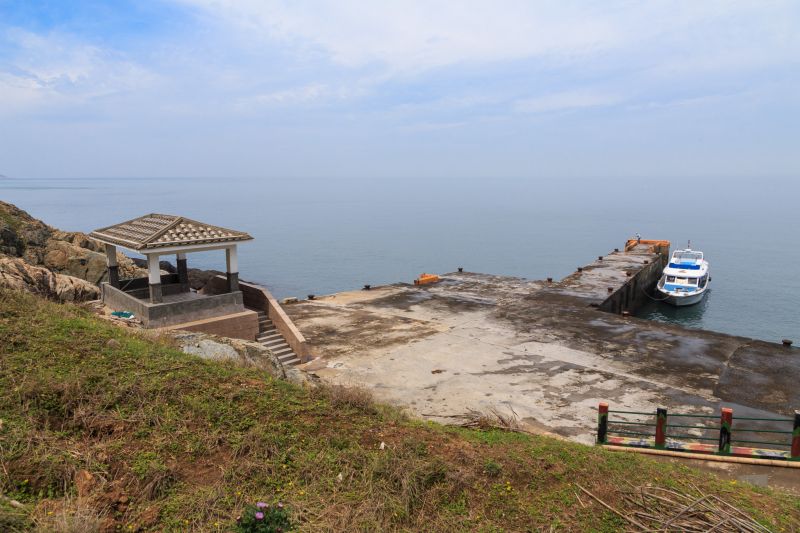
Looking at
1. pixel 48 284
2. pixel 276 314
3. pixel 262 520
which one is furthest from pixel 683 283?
pixel 262 520

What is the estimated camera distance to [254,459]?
820 cm

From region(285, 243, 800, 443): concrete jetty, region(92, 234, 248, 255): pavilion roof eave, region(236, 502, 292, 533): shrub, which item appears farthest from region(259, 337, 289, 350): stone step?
region(236, 502, 292, 533): shrub

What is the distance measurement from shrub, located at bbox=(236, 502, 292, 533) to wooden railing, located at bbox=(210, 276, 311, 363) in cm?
1222

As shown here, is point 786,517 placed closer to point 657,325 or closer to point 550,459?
point 550,459

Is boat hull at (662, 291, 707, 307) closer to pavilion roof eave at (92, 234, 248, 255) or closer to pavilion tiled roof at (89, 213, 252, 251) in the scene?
pavilion tiled roof at (89, 213, 252, 251)

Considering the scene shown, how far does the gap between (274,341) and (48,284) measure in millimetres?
9010

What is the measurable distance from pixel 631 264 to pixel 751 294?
14725 mm

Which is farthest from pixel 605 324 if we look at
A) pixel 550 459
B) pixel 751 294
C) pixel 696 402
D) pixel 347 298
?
pixel 751 294

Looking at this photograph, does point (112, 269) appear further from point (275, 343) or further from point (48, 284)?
point (275, 343)

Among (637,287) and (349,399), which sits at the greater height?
(349,399)

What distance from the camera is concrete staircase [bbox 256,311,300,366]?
18719 mm

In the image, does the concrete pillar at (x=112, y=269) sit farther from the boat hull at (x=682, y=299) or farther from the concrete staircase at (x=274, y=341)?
the boat hull at (x=682, y=299)

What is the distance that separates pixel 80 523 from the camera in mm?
6211

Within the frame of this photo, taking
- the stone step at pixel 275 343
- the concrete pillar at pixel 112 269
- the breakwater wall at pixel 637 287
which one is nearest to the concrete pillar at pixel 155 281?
the concrete pillar at pixel 112 269
